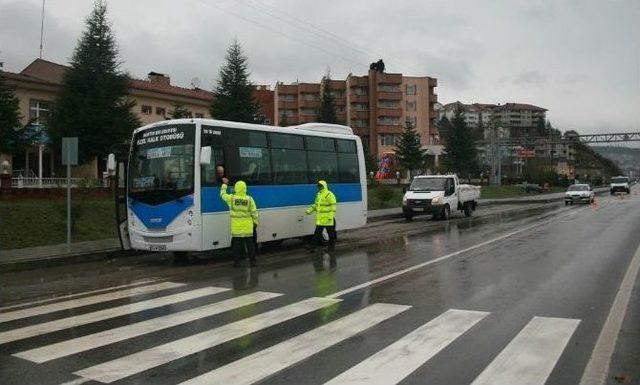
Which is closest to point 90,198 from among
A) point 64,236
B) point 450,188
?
point 64,236

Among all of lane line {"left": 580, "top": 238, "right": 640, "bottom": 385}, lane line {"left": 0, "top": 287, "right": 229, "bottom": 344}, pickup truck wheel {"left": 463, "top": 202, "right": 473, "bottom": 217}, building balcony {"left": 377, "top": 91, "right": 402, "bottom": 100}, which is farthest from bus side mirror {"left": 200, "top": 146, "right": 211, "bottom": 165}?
building balcony {"left": 377, "top": 91, "right": 402, "bottom": 100}

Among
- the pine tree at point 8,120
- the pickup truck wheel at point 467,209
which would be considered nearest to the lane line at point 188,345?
the pickup truck wheel at point 467,209

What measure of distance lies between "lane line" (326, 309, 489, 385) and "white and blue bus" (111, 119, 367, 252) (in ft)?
21.6

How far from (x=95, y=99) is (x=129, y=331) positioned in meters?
31.4

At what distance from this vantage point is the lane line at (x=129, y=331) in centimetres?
A: 585

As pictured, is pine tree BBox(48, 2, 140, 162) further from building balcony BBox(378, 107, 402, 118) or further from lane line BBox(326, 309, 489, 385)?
building balcony BBox(378, 107, 402, 118)

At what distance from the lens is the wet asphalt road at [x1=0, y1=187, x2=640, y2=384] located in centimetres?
523

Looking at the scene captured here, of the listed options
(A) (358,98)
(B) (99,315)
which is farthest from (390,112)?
(B) (99,315)

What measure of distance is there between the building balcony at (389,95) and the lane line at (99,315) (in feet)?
291

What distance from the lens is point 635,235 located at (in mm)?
18016

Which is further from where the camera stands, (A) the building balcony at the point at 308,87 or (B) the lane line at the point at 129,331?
(A) the building balcony at the point at 308,87

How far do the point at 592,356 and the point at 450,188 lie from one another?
21.5 metres

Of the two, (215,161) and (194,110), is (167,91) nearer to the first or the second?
(194,110)

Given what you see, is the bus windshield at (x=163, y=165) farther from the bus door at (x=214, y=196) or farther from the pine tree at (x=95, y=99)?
the pine tree at (x=95, y=99)
